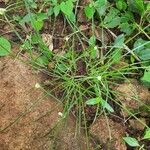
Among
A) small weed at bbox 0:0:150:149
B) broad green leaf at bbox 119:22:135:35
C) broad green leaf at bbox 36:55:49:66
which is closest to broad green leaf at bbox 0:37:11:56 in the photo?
small weed at bbox 0:0:150:149

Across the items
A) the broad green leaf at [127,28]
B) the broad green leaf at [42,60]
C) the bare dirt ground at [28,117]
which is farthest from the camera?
the broad green leaf at [127,28]

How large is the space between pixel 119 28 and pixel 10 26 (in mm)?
524

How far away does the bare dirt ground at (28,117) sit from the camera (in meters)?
1.48

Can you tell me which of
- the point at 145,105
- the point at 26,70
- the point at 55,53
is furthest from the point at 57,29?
the point at 145,105

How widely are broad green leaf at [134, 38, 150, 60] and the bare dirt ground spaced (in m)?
0.45

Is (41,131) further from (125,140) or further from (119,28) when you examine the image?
(119,28)

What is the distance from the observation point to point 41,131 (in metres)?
1.50

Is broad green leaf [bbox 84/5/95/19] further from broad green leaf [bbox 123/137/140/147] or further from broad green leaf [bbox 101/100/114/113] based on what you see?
broad green leaf [bbox 123/137/140/147]

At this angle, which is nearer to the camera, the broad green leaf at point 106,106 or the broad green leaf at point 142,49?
the broad green leaf at point 106,106

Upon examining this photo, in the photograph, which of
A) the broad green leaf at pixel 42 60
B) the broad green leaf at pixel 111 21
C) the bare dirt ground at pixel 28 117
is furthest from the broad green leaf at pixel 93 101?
the broad green leaf at pixel 111 21

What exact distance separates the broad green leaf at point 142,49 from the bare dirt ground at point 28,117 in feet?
1.46

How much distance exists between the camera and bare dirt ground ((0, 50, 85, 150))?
1479 millimetres

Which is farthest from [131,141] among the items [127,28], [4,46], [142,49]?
[4,46]

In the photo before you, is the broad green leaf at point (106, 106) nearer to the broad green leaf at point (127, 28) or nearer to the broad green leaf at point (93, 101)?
the broad green leaf at point (93, 101)
